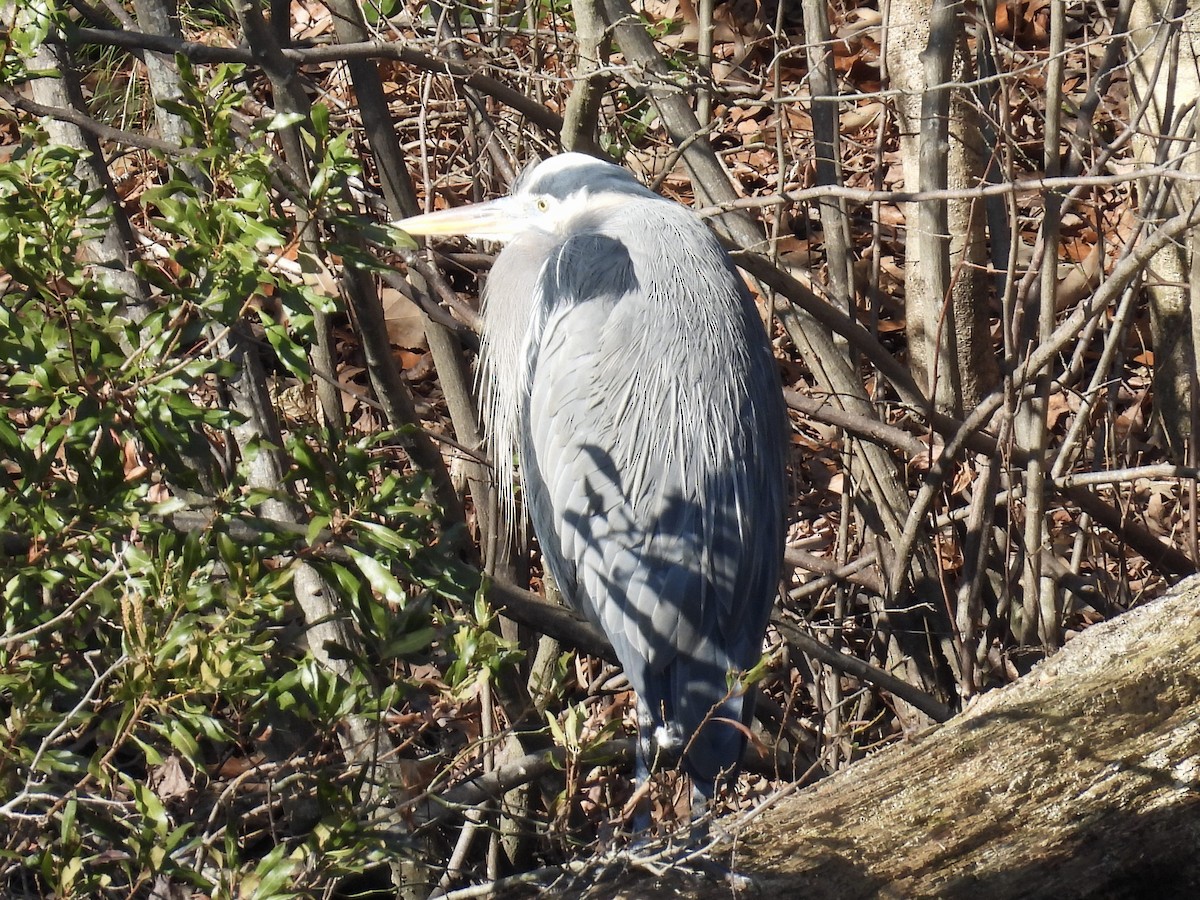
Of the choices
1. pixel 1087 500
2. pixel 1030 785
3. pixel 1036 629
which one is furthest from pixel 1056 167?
pixel 1030 785

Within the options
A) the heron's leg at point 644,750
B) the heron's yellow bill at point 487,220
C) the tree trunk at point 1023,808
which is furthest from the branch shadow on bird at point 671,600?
the heron's yellow bill at point 487,220

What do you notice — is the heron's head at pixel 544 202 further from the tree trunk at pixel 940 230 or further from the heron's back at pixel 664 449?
the tree trunk at pixel 940 230

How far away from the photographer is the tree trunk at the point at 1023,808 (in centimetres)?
188

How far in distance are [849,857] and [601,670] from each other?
1.96 metres

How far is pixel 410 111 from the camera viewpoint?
12.9 ft

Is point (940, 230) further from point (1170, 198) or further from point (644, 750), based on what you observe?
point (644, 750)

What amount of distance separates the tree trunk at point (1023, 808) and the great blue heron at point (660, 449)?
614 millimetres

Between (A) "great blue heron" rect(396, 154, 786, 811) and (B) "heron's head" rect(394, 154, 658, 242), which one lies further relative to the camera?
(B) "heron's head" rect(394, 154, 658, 242)

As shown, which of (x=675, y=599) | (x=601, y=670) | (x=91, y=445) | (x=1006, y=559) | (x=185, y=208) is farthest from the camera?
(x=601, y=670)

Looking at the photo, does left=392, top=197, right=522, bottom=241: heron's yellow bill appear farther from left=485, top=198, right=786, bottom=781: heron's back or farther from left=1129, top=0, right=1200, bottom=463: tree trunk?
left=1129, top=0, right=1200, bottom=463: tree trunk

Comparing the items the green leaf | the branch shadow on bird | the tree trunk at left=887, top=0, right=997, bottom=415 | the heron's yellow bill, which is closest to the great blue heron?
the branch shadow on bird

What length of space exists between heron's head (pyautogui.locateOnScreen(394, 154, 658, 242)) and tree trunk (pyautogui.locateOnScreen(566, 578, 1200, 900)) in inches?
61.4

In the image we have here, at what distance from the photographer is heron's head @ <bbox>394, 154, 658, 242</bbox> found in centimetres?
299

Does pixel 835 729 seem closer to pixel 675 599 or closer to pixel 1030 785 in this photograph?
pixel 675 599
